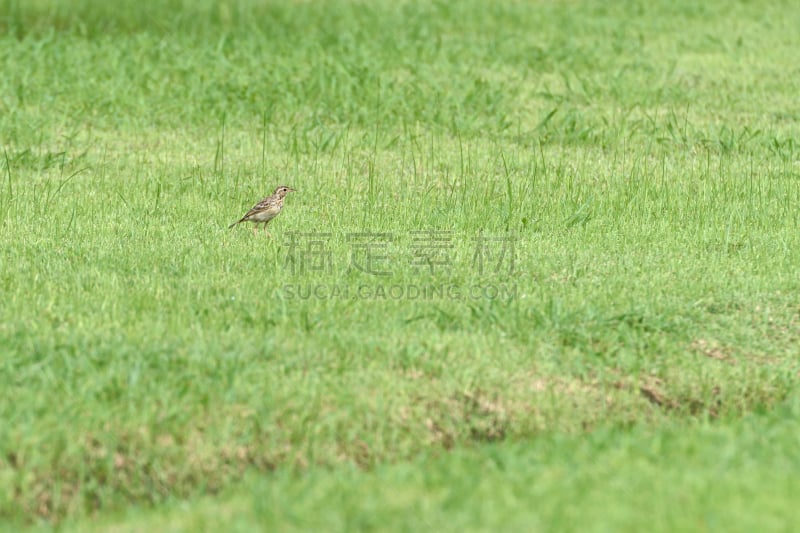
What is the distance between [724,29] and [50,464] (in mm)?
14165

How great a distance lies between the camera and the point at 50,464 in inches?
244

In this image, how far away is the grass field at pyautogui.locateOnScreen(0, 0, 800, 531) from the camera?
239 inches

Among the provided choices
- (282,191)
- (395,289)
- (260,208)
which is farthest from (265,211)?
(395,289)

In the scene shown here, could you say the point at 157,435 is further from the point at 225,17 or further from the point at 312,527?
the point at 225,17

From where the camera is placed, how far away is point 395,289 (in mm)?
8531

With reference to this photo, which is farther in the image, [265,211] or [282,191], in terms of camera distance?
[282,191]

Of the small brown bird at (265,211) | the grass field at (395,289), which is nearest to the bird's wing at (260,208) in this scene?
the small brown bird at (265,211)

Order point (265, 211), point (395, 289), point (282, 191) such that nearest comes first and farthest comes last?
1. point (395, 289)
2. point (265, 211)
3. point (282, 191)

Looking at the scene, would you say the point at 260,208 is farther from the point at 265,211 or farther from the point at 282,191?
the point at 282,191

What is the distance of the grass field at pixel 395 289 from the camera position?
6.07 m

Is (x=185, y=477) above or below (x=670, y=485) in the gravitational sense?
below

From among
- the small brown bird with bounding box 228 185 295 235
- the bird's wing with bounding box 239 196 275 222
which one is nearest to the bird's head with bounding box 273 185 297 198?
the small brown bird with bounding box 228 185 295 235

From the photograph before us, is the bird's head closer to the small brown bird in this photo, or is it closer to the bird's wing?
the small brown bird

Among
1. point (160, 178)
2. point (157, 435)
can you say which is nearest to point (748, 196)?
point (160, 178)
